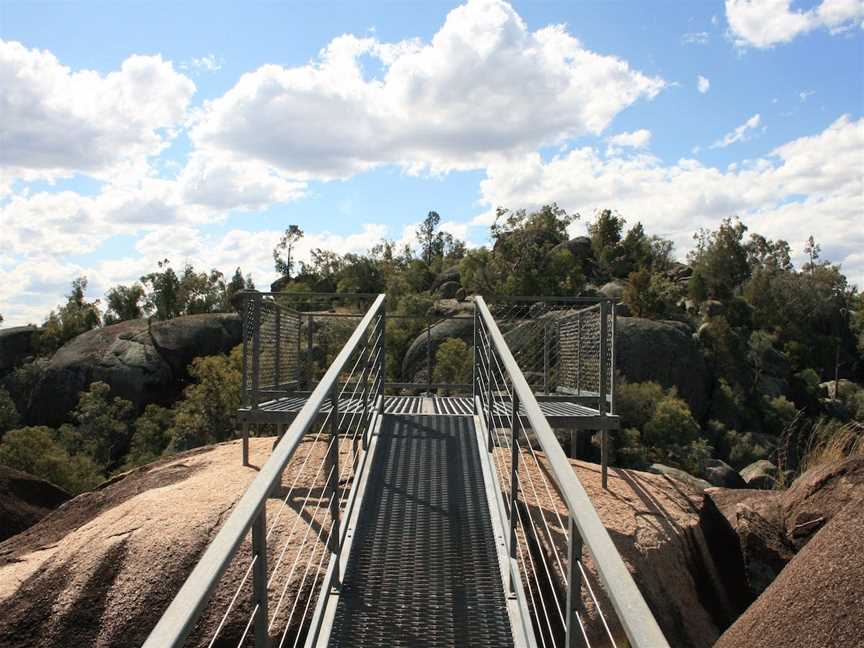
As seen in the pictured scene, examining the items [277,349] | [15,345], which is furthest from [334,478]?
[15,345]

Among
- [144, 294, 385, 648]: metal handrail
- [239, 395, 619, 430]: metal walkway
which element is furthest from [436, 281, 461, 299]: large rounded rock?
[144, 294, 385, 648]: metal handrail

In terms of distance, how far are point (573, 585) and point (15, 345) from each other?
4829 cm

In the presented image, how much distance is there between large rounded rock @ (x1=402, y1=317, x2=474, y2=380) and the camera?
83.0 ft

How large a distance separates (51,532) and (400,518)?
443 centimetres

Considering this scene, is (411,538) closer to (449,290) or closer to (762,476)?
(762,476)

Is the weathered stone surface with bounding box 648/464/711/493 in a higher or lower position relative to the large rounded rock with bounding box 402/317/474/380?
lower

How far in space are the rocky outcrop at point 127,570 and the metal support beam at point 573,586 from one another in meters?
2.38

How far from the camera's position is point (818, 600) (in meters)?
4.07

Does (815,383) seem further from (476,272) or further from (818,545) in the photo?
(818,545)

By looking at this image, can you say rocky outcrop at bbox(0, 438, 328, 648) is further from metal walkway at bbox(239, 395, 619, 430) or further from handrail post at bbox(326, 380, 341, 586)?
metal walkway at bbox(239, 395, 619, 430)

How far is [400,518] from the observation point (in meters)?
4.87

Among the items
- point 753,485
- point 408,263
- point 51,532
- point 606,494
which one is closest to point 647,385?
point 753,485

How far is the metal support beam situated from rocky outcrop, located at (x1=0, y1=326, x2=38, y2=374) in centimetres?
4704

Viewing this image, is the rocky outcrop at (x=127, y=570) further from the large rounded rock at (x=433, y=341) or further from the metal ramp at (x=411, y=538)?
the large rounded rock at (x=433, y=341)
